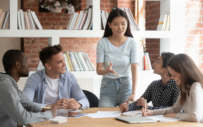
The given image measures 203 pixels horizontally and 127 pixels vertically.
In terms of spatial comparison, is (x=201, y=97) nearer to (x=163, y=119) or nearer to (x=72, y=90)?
(x=163, y=119)

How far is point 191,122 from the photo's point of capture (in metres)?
1.61

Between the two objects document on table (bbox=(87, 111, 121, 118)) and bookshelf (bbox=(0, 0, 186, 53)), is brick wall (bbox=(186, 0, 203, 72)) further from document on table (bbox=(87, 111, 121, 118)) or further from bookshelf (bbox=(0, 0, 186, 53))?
document on table (bbox=(87, 111, 121, 118))

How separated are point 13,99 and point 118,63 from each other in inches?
40.4

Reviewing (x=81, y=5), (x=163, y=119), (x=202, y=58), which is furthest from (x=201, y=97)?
(x=81, y=5)

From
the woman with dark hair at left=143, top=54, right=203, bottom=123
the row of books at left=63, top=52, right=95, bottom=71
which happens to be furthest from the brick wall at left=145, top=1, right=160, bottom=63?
the woman with dark hair at left=143, top=54, right=203, bottom=123

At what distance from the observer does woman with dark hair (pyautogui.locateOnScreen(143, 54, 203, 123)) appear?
1.67 metres

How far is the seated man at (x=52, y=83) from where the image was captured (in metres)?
2.24

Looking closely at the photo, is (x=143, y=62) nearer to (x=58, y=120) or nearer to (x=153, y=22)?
(x=153, y=22)

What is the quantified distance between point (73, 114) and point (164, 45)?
2.12 meters

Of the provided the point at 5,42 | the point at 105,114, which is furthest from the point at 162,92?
the point at 5,42

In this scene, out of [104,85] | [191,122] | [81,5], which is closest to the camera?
[191,122]

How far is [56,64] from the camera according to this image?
2.29 m

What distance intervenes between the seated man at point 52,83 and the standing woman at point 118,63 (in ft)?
0.77

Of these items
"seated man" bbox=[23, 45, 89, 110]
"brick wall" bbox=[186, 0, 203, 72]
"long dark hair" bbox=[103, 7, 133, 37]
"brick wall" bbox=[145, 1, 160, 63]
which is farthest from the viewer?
"brick wall" bbox=[145, 1, 160, 63]
